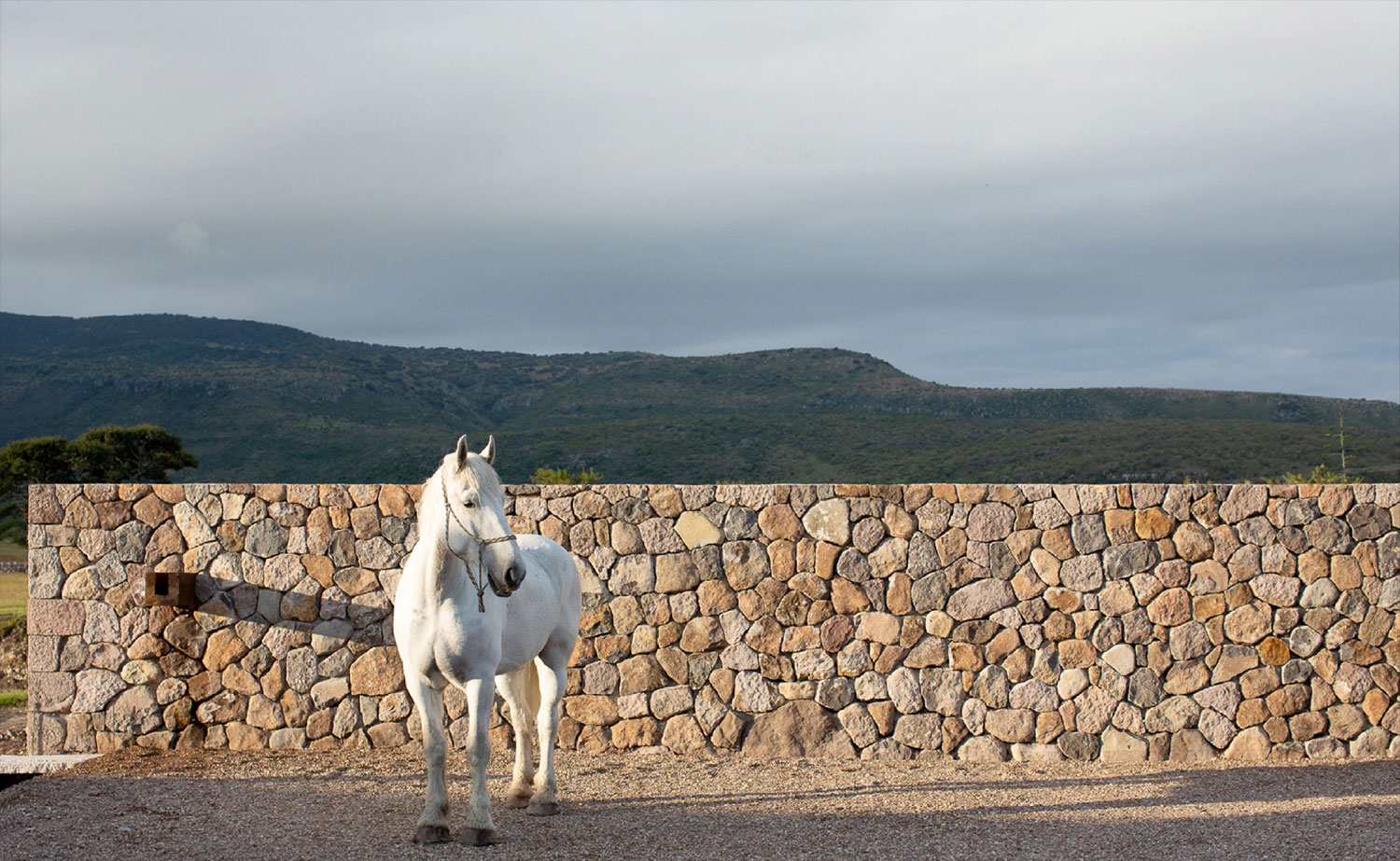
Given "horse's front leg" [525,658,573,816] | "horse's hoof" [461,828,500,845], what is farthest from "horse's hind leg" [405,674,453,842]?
"horse's front leg" [525,658,573,816]

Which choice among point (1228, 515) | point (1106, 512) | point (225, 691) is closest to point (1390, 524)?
point (1228, 515)

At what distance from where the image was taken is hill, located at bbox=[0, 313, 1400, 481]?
2898 cm

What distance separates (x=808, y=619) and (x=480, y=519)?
3655 mm

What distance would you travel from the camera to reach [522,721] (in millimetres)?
6996

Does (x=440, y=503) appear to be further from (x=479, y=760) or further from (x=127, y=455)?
(x=127, y=455)

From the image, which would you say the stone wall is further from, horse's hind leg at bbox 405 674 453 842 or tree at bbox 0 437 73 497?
tree at bbox 0 437 73 497

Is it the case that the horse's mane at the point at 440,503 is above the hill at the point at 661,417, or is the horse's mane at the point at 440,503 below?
below

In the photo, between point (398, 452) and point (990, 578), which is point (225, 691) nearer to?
point (990, 578)

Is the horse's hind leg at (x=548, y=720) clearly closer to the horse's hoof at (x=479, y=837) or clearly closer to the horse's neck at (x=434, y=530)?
the horse's hoof at (x=479, y=837)

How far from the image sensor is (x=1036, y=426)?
35.4m

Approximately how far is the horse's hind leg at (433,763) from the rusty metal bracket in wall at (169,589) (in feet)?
11.2

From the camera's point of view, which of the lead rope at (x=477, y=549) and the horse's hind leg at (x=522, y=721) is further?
the horse's hind leg at (x=522, y=721)

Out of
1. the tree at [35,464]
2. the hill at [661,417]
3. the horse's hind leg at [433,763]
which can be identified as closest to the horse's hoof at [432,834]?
the horse's hind leg at [433,763]

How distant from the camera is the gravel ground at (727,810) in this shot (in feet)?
19.3
